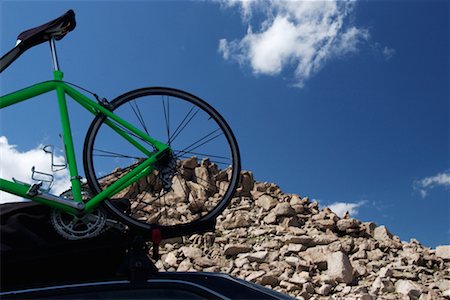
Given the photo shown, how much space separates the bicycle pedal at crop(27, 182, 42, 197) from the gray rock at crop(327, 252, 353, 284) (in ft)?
31.5

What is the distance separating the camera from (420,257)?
1341cm

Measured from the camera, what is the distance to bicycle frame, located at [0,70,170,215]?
2809mm

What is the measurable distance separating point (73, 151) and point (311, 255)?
34.9 ft

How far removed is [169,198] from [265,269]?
6.03 metres

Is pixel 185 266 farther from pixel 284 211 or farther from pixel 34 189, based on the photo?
pixel 34 189

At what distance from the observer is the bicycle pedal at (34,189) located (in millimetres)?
2879

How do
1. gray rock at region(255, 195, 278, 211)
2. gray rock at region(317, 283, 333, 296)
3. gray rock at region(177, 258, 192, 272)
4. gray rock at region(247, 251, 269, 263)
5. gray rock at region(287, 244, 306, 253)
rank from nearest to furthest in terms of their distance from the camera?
gray rock at region(317, 283, 333, 296) → gray rock at region(177, 258, 192, 272) → gray rock at region(247, 251, 269, 263) → gray rock at region(287, 244, 306, 253) → gray rock at region(255, 195, 278, 211)

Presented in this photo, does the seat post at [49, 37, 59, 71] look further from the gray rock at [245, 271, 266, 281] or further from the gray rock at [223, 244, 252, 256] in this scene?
the gray rock at [223, 244, 252, 256]

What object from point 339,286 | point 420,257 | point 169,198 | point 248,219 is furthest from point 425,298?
point 169,198

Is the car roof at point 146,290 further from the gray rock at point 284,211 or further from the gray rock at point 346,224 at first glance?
the gray rock at point 346,224

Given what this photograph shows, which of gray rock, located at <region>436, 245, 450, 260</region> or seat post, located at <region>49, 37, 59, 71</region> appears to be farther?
gray rock, located at <region>436, 245, 450, 260</region>

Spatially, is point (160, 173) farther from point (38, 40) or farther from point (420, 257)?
point (420, 257)

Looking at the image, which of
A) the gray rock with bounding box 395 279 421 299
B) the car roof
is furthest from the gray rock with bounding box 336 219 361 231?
the car roof

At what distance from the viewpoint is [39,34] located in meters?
3.26
